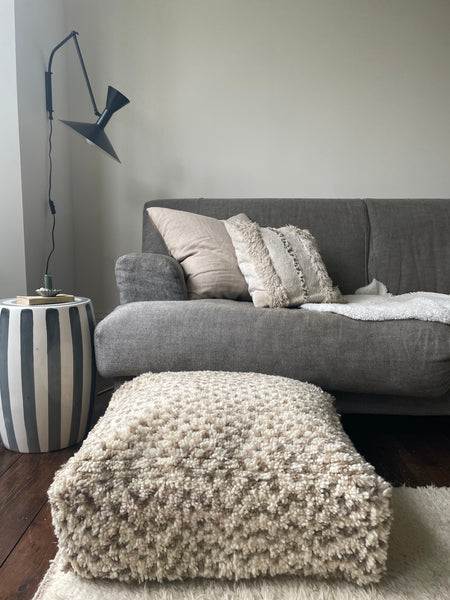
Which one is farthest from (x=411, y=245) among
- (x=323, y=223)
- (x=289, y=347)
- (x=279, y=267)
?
(x=289, y=347)

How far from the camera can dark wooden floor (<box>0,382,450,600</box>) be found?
845 mm

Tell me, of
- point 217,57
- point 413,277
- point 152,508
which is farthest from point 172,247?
point 217,57

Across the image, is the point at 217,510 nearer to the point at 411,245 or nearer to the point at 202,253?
the point at 202,253

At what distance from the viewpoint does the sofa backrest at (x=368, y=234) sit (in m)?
1.96

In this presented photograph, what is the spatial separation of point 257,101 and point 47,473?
2.15m

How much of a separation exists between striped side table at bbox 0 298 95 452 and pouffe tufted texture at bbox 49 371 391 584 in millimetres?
612

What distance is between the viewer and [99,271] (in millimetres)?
2621

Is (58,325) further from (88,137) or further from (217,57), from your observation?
(217,57)

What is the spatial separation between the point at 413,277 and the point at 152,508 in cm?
160

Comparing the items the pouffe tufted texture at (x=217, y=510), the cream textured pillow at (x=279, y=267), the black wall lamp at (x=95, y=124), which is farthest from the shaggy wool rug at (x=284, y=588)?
the black wall lamp at (x=95, y=124)

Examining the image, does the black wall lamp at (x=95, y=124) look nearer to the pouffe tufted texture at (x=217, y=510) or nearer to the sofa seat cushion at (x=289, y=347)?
the sofa seat cushion at (x=289, y=347)

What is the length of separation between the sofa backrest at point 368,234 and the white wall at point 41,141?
50 centimetres

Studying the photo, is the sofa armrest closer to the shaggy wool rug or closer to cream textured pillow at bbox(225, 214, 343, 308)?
cream textured pillow at bbox(225, 214, 343, 308)

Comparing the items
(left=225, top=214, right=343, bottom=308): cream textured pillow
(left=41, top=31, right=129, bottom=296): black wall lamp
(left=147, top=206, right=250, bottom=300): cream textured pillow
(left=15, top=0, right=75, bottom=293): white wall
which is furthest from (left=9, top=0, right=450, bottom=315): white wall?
(left=225, top=214, right=343, bottom=308): cream textured pillow
